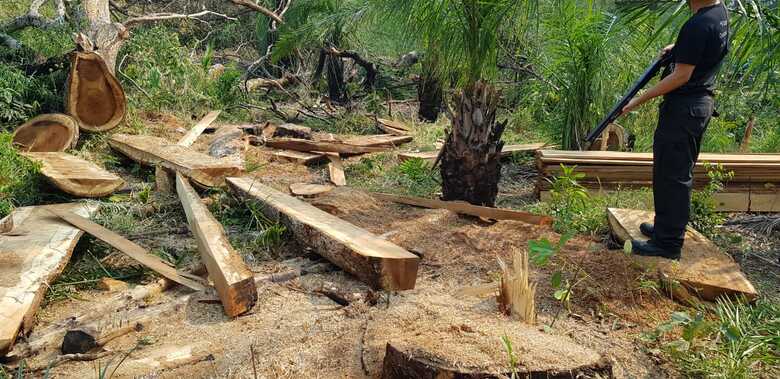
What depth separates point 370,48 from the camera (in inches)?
420

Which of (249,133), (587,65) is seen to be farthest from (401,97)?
(587,65)

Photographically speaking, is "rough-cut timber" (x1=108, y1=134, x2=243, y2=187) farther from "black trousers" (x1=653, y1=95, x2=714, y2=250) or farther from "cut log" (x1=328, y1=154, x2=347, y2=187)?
"black trousers" (x1=653, y1=95, x2=714, y2=250)

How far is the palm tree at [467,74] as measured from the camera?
14.9 ft

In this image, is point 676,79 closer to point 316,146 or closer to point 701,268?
point 701,268

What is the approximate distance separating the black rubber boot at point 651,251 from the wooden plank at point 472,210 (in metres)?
0.77

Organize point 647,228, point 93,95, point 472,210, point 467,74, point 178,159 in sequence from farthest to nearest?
point 93,95 < point 178,159 < point 467,74 < point 472,210 < point 647,228

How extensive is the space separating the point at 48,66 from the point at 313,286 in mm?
5492

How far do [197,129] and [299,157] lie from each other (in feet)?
5.34

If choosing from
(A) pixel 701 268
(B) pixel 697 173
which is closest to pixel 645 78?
(A) pixel 701 268

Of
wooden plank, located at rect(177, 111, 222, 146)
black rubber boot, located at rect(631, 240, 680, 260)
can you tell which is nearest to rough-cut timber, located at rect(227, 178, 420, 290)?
black rubber boot, located at rect(631, 240, 680, 260)

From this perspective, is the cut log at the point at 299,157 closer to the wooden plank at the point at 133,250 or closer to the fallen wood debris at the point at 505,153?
the fallen wood debris at the point at 505,153

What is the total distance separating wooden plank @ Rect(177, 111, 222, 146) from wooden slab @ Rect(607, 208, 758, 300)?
4.95 m

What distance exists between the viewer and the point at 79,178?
4.56 m

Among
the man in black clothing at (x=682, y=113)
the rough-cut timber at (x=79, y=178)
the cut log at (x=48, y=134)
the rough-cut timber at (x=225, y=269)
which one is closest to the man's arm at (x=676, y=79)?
Answer: the man in black clothing at (x=682, y=113)
